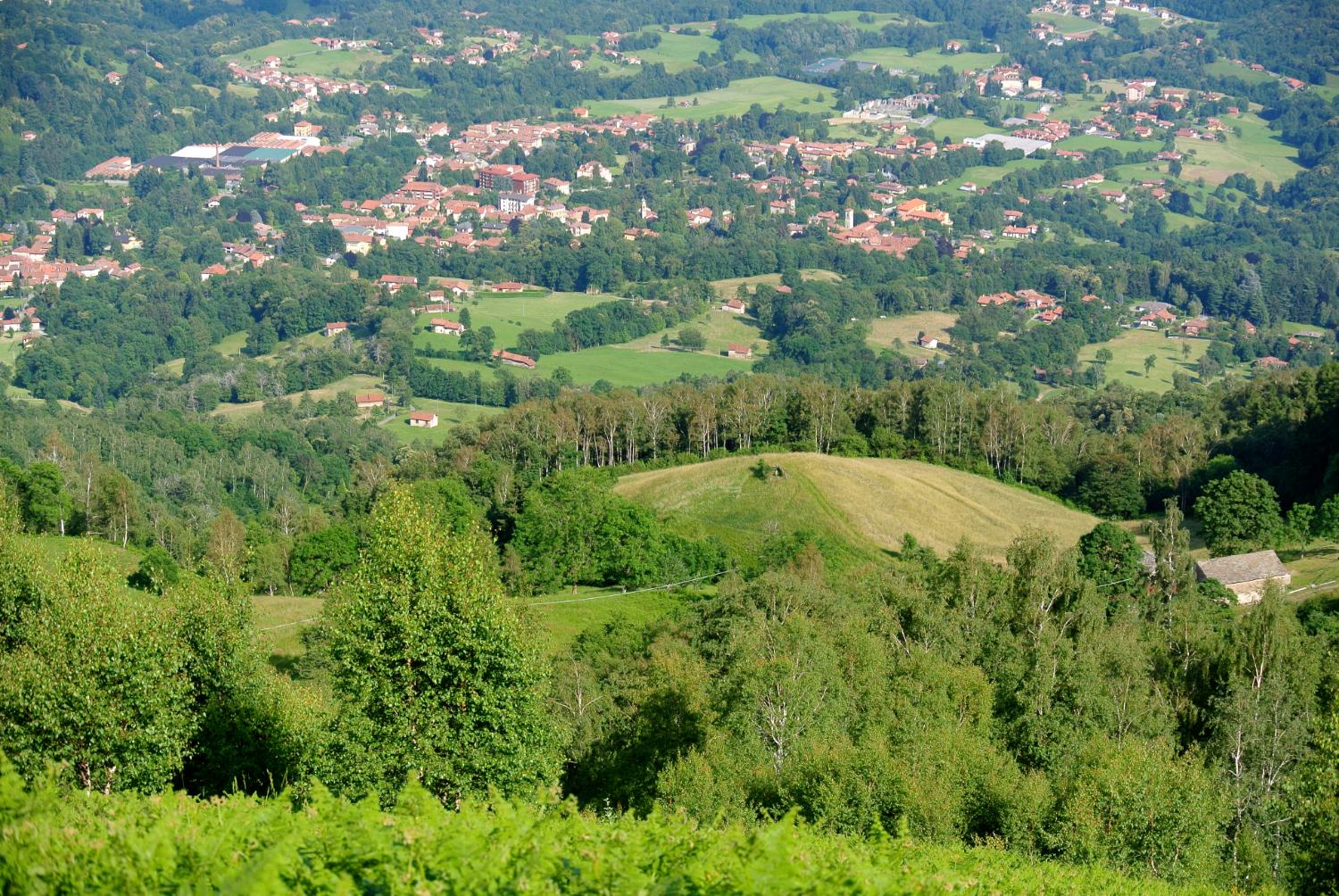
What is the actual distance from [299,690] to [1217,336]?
4939 inches

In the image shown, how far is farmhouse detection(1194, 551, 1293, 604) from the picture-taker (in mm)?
53219

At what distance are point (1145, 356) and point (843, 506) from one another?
77787mm

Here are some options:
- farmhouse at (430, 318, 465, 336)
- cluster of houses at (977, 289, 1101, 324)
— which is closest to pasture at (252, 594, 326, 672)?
farmhouse at (430, 318, 465, 336)

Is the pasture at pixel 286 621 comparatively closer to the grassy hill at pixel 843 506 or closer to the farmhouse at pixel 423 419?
the grassy hill at pixel 843 506

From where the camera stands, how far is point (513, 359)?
121m

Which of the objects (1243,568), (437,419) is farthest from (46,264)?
(1243,568)

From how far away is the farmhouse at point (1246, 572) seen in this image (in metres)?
53.2

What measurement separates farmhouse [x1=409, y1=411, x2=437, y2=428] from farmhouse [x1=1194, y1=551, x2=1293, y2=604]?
6553cm

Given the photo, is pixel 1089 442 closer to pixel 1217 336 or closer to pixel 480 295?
pixel 1217 336

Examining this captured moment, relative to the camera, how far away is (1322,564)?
56000mm

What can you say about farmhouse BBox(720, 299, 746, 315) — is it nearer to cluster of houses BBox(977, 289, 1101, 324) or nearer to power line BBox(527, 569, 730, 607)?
cluster of houses BBox(977, 289, 1101, 324)

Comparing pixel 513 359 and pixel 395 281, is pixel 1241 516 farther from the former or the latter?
pixel 395 281

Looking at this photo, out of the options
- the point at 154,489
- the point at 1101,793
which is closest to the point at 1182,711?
the point at 1101,793

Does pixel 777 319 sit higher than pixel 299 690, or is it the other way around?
pixel 299 690
